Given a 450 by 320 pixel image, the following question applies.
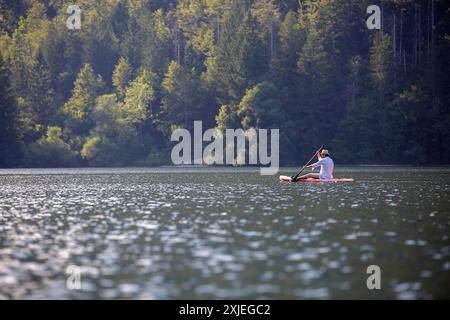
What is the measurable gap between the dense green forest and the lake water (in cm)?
6149

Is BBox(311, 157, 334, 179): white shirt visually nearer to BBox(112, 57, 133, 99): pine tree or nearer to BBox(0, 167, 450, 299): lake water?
BBox(0, 167, 450, 299): lake water

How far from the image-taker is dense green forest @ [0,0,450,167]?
311ft

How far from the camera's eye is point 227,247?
65.8 ft

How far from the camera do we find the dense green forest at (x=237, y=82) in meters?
94.8

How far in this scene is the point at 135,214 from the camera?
94.0ft

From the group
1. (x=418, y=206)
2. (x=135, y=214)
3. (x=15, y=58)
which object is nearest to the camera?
(x=135, y=214)

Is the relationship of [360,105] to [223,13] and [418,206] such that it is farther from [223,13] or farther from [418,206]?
[418,206]

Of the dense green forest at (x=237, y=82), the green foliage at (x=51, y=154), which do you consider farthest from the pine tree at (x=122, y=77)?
the green foliage at (x=51, y=154)

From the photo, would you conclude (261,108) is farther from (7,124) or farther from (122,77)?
(7,124)

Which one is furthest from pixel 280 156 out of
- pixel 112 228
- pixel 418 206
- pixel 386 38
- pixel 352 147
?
pixel 112 228

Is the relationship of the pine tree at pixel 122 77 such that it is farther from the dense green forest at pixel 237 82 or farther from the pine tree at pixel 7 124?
the pine tree at pixel 7 124

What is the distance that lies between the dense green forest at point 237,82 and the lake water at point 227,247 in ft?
202

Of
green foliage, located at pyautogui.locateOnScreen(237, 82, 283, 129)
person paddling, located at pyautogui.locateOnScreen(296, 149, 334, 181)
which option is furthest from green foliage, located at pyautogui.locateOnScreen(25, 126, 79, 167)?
person paddling, located at pyautogui.locateOnScreen(296, 149, 334, 181)

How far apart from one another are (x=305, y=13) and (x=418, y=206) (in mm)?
86439
